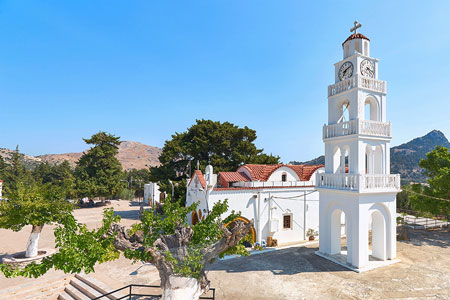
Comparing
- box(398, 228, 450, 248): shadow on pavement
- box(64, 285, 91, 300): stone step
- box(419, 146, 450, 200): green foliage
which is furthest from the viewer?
box(419, 146, 450, 200): green foliage

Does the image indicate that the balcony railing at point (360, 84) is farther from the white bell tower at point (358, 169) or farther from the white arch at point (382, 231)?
the white arch at point (382, 231)

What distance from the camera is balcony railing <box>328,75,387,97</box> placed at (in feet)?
42.1

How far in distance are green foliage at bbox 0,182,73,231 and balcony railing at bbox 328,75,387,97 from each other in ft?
55.4

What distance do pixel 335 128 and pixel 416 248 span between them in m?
9.54

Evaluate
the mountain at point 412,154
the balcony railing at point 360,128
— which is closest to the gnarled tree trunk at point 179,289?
the balcony railing at point 360,128

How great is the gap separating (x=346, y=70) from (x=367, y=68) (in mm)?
1074

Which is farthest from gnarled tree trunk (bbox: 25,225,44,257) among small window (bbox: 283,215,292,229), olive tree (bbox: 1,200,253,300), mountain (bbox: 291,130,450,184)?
mountain (bbox: 291,130,450,184)

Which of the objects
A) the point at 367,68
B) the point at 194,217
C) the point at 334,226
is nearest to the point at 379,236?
the point at 334,226

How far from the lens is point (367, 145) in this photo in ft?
43.2

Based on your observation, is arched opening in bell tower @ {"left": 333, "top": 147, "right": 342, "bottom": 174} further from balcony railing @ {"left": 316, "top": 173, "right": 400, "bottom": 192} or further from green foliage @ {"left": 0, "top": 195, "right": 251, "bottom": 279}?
green foliage @ {"left": 0, "top": 195, "right": 251, "bottom": 279}

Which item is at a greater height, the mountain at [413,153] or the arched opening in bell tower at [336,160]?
the mountain at [413,153]

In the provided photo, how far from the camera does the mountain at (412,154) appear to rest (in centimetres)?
10441

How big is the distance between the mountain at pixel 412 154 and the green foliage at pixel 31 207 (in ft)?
333

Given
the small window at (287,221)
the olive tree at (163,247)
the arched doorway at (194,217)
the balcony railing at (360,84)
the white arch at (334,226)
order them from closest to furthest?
the olive tree at (163,247), the balcony railing at (360,84), the white arch at (334,226), the small window at (287,221), the arched doorway at (194,217)
